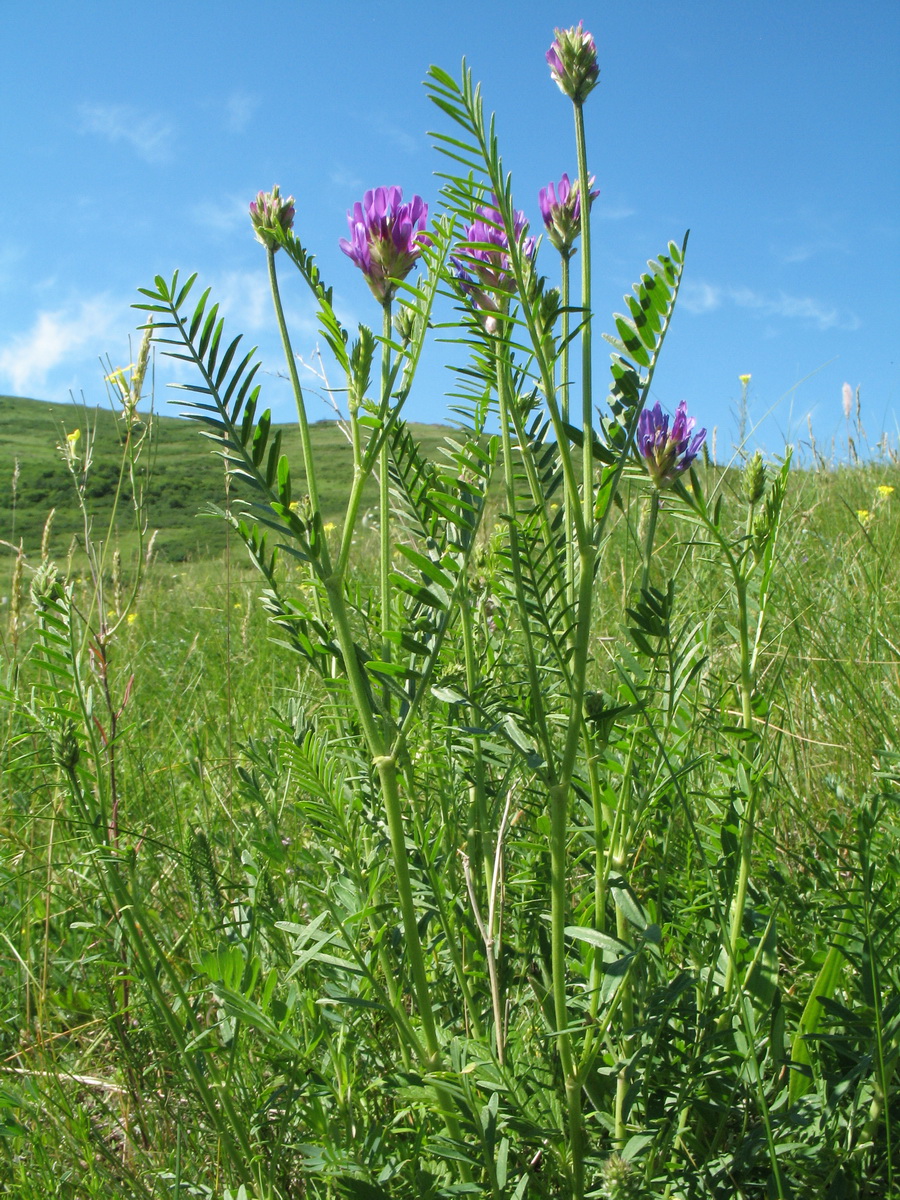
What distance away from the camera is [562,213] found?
0.91 m

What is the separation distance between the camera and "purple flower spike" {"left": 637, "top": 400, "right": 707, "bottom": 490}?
0.92 metres

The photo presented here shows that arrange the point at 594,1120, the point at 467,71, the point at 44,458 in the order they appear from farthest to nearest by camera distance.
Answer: the point at 44,458 < the point at 594,1120 < the point at 467,71

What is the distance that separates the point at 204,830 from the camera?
146 centimetres

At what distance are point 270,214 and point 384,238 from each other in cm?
12

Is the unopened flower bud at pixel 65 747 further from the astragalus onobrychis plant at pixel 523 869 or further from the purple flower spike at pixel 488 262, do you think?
the purple flower spike at pixel 488 262

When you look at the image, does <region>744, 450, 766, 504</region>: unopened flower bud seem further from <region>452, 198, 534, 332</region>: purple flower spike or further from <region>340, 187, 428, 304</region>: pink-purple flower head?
<region>340, 187, 428, 304</region>: pink-purple flower head

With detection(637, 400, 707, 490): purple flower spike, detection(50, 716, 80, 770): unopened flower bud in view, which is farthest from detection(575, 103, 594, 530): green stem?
detection(50, 716, 80, 770): unopened flower bud

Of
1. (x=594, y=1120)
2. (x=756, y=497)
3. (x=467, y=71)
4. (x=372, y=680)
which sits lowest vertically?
(x=594, y=1120)

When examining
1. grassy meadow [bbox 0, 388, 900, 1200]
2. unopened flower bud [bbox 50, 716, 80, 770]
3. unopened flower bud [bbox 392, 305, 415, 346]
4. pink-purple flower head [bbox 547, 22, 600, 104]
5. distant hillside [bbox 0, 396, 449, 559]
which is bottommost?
grassy meadow [bbox 0, 388, 900, 1200]

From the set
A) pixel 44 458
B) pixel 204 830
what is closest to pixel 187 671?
pixel 204 830

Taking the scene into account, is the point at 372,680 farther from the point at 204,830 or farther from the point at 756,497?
the point at 204,830

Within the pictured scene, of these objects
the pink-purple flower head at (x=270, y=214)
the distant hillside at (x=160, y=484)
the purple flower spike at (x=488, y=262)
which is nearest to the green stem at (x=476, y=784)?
the purple flower spike at (x=488, y=262)

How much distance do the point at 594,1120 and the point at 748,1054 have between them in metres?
0.21

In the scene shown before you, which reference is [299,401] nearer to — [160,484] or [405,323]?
[405,323]
